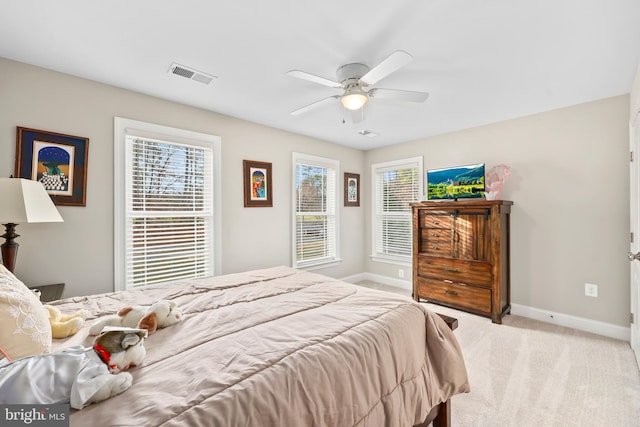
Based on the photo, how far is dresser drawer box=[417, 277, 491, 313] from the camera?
3.30m

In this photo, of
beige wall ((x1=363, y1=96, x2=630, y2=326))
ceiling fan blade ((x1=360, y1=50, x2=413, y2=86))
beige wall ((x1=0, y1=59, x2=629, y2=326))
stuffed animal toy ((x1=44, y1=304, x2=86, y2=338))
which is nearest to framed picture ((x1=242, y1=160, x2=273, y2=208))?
beige wall ((x1=0, y1=59, x2=629, y2=326))

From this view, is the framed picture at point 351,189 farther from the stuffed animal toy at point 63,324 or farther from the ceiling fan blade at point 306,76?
the stuffed animal toy at point 63,324

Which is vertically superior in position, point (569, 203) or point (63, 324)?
point (569, 203)

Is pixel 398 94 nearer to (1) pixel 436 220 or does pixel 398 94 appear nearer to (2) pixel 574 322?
(1) pixel 436 220

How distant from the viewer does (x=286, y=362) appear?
3.54 ft

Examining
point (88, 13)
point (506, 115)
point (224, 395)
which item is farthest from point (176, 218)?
point (506, 115)

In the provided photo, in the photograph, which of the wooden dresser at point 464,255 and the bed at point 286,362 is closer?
the bed at point 286,362

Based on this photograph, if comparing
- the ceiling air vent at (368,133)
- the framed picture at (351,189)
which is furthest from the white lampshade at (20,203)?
the framed picture at (351,189)

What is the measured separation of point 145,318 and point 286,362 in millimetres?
781

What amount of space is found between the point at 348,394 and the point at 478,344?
216 cm

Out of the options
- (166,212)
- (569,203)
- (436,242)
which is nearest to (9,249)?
(166,212)

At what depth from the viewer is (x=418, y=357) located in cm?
151

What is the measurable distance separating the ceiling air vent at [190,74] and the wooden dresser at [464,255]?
2.94 metres

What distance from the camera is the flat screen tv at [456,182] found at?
354cm
